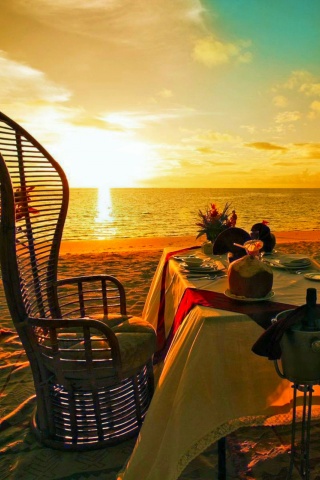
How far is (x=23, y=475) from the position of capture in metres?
2.07

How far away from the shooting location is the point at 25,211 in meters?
2.32

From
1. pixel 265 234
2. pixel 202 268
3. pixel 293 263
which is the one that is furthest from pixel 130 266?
pixel 293 263

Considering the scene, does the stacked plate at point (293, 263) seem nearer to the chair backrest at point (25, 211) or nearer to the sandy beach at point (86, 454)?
the sandy beach at point (86, 454)

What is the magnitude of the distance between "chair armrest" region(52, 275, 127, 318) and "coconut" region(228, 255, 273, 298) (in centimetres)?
94

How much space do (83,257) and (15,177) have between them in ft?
23.3

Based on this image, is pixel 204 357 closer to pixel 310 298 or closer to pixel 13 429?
pixel 310 298

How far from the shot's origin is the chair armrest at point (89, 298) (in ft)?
8.92

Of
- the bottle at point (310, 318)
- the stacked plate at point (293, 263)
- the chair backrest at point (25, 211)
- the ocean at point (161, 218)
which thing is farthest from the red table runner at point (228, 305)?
the ocean at point (161, 218)

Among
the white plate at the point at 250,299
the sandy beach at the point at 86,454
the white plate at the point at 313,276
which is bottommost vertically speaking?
the sandy beach at the point at 86,454

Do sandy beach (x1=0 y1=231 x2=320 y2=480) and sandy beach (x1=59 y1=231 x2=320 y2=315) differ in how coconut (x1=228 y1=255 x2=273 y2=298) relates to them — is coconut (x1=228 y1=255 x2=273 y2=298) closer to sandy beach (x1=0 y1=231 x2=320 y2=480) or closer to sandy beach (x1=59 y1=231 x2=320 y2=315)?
sandy beach (x1=0 y1=231 x2=320 y2=480)

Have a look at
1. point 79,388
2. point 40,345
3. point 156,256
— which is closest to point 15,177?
point 40,345

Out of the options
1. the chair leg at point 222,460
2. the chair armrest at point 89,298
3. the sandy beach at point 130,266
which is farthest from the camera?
the sandy beach at point 130,266

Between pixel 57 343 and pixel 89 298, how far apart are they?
3.25 meters

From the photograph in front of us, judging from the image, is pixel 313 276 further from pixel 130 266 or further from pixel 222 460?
pixel 130 266
